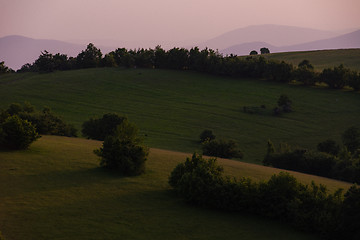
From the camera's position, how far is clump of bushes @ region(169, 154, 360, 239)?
1812cm

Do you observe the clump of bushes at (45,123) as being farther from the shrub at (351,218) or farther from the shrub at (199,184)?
the shrub at (351,218)

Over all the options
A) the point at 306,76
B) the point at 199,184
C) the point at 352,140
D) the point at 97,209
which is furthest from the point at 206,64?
the point at 97,209

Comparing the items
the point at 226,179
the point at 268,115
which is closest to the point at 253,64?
the point at 268,115

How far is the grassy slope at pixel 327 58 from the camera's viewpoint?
112 m

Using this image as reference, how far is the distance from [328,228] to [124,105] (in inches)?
2520

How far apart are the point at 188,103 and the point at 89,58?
4862 centimetres

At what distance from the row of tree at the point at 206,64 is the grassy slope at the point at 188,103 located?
3.47 metres

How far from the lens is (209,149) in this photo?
43812 millimetres

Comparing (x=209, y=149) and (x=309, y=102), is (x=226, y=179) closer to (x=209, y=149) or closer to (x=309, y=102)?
(x=209, y=149)

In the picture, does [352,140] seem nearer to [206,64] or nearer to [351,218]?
[351,218]

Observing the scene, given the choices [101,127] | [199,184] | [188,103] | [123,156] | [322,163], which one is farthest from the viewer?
[188,103]

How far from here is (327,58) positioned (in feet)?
401

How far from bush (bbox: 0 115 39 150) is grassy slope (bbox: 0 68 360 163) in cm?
2694

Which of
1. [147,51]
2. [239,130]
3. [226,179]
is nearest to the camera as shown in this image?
[226,179]
